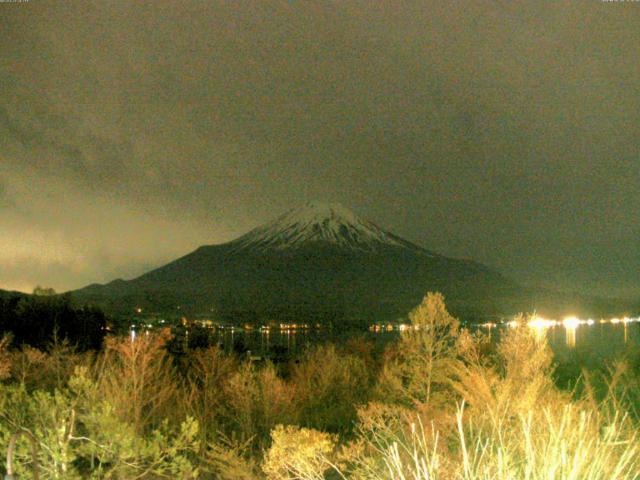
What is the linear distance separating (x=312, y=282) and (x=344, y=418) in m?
101

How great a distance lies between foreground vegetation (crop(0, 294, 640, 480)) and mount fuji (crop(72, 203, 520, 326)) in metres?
67.4

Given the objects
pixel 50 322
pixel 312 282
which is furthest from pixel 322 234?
pixel 50 322

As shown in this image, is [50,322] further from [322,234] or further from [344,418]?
[322,234]

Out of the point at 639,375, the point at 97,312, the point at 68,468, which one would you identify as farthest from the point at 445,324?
the point at 97,312

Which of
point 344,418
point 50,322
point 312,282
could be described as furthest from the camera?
point 312,282

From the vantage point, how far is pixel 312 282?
11906 cm

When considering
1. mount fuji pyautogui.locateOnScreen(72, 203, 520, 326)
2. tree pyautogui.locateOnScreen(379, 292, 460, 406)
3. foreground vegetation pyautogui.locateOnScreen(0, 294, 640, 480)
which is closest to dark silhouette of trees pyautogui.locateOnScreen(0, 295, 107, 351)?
foreground vegetation pyautogui.locateOnScreen(0, 294, 640, 480)

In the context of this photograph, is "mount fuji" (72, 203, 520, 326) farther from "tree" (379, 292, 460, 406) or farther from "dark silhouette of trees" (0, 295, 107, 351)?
"tree" (379, 292, 460, 406)

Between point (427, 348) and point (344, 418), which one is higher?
point (427, 348)

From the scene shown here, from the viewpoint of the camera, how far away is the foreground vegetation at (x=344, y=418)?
4222mm

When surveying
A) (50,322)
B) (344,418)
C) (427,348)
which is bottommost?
(344,418)

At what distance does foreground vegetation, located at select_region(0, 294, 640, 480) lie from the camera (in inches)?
166

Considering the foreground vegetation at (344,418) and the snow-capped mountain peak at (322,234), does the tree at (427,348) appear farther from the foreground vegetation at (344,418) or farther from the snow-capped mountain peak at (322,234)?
the snow-capped mountain peak at (322,234)

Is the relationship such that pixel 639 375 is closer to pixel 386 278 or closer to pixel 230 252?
pixel 386 278
